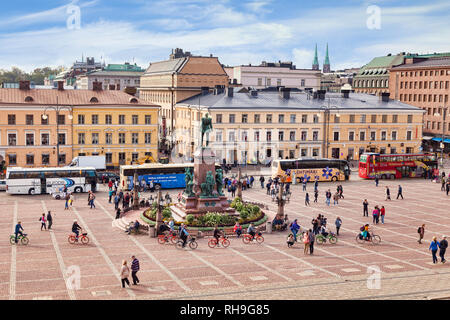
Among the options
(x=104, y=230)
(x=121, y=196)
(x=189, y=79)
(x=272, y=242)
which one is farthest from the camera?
(x=189, y=79)

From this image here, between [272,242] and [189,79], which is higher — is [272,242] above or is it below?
below

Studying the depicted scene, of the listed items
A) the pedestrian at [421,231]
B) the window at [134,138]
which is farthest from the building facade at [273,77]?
the pedestrian at [421,231]

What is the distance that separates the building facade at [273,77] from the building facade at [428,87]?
1964cm

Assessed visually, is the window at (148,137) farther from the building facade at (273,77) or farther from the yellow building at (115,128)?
the building facade at (273,77)

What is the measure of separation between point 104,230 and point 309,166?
110ft

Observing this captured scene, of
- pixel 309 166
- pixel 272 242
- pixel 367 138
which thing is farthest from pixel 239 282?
pixel 367 138

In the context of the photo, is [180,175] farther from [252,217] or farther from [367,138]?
[367,138]

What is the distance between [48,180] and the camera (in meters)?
55.5

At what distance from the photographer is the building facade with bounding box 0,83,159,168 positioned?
6919 cm

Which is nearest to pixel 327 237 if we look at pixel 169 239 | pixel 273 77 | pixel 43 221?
pixel 169 239

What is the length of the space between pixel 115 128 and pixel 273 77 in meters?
63.4

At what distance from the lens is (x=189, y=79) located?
10750cm

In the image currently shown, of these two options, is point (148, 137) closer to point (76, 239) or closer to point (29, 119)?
point (29, 119)
